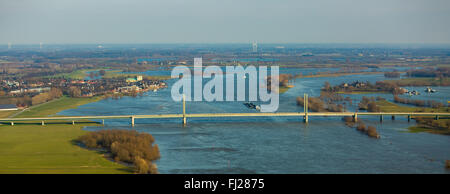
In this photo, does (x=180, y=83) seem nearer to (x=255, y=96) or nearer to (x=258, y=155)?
(x=255, y=96)

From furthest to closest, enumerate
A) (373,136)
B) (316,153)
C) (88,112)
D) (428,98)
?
(428,98)
(88,112)
(373,136)
(316,153)

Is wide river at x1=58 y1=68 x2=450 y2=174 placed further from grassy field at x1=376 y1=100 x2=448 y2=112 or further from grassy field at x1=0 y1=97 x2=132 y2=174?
grassy field at x1=376 y1=100 x2=448 y2=112

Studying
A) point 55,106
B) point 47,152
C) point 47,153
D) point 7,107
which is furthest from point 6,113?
point 47,153

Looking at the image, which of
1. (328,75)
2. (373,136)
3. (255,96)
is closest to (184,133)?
(373,136)

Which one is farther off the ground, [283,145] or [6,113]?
[6,113]

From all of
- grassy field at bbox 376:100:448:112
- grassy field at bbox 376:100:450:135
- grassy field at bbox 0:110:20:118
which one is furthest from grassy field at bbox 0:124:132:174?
grassy field at bbox 376:100:448:112

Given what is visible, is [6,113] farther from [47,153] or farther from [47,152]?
[47,153]

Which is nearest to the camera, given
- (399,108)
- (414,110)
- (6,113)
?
(414,110)
